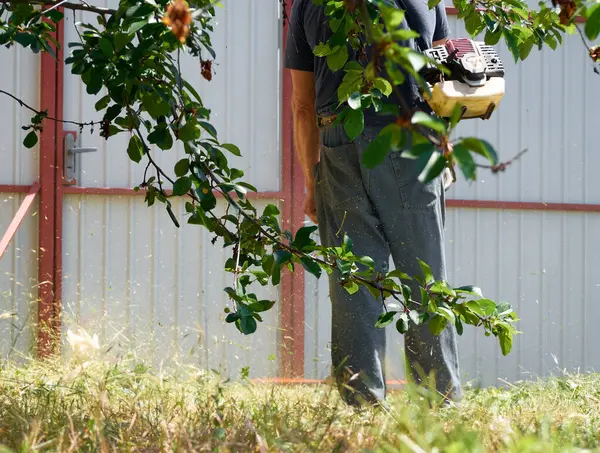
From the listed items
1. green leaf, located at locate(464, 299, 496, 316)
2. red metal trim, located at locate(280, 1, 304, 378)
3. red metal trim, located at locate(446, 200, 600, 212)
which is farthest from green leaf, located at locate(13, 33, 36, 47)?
red metal trim, located at locate(446, 200, 600, 212)

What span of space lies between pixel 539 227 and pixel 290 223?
66.4 inches

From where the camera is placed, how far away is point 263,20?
20.7 feet

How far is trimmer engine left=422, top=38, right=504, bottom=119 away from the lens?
10.4ft

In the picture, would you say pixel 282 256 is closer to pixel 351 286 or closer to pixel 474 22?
pixel 351 286

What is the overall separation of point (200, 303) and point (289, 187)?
35.5 inches

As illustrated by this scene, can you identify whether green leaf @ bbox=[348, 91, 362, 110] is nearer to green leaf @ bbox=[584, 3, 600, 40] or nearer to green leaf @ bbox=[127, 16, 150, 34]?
green leaf @ bbox=[127, 16, 150, 34]

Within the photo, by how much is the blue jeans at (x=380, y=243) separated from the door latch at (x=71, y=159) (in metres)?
2.90

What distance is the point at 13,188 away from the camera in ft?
19.7

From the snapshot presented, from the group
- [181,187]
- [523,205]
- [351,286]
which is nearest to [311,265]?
[351,286]

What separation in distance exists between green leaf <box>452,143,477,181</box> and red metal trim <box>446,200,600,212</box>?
511cm

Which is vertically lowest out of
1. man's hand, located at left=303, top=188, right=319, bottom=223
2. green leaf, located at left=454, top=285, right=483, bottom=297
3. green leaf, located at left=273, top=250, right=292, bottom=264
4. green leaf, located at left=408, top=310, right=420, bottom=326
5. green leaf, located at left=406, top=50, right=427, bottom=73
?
green leaf, located at left=408, top=310, right=420, bottom=326

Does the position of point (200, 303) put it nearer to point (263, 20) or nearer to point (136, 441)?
point (263, 20)

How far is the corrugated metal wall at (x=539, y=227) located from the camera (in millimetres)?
6555

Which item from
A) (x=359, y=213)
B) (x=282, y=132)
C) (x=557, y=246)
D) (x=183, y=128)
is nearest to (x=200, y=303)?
(x=282, y=132)
